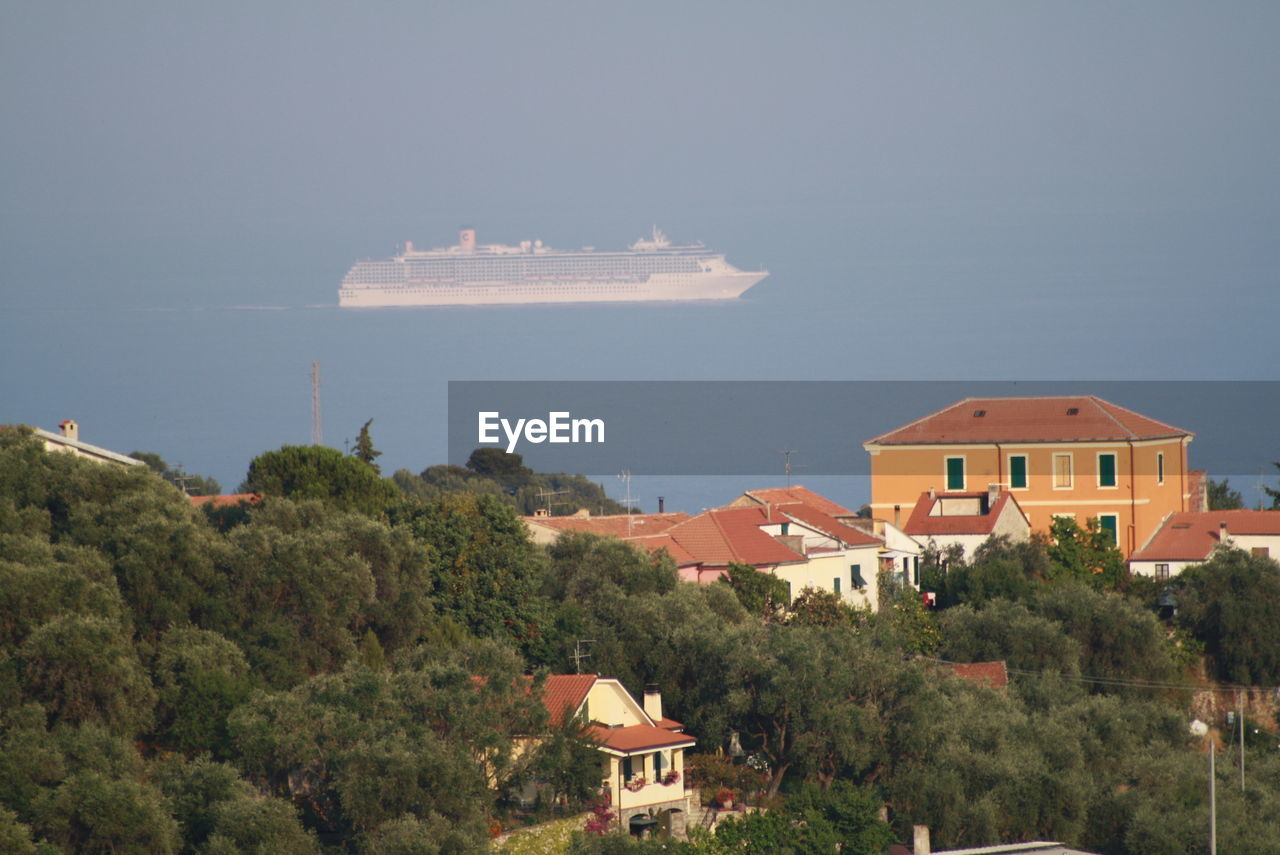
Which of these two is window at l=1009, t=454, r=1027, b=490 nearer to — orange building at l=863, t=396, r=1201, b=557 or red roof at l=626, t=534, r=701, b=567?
orange building at l=863, t=396, r=1201, b=557

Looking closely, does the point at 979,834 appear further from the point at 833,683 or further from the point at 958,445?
the point at 958,445

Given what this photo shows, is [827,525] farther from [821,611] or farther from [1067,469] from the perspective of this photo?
[1067,469]

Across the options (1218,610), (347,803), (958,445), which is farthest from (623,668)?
(958,445)

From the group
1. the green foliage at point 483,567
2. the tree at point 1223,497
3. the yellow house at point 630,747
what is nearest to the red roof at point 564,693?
the yellow house at point 630,747

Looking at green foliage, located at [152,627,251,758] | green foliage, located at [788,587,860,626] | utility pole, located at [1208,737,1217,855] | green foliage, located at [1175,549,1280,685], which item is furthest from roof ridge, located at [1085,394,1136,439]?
green foliage, located at [152,627,251,758]

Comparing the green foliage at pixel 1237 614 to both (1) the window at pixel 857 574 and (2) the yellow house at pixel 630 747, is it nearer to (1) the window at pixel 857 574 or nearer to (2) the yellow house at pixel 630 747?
(1) the window at pixel 857 574
